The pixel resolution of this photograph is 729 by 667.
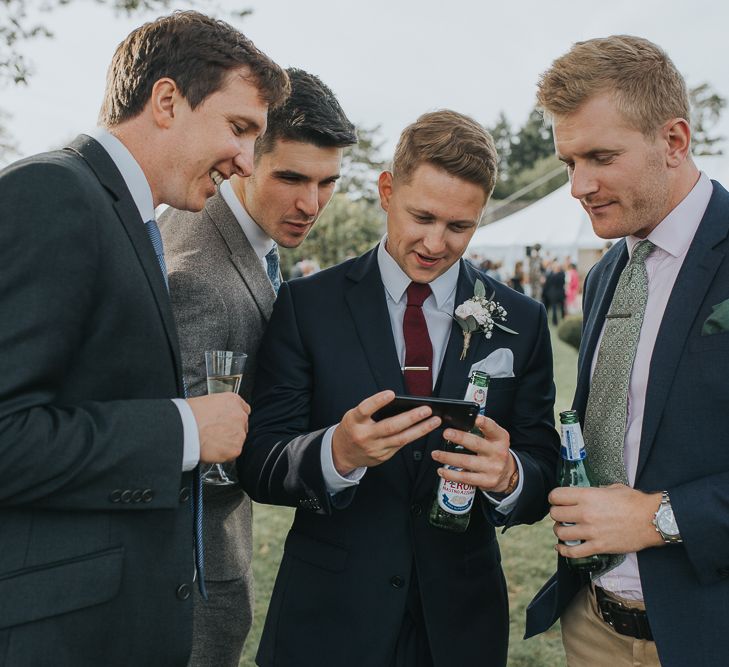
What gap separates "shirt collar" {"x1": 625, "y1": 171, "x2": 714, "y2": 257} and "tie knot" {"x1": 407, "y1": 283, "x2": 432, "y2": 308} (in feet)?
2.79

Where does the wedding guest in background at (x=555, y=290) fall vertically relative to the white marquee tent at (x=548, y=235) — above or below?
below

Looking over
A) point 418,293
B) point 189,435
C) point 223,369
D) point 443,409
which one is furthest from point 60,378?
point 418,293

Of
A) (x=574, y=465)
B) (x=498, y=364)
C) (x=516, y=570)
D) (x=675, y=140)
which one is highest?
(x=675, y=140)

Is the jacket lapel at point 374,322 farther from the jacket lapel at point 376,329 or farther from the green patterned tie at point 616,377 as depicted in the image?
the green patterned tie at point 616,377

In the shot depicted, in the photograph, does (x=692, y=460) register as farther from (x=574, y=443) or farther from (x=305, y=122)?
(x=305, y=122)

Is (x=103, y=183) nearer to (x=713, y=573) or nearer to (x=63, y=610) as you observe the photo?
(x=63, y=610)

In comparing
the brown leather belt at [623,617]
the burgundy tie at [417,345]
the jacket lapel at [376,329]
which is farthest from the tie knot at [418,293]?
the brown leather belt at [623,617]

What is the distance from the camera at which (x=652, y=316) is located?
2512mm

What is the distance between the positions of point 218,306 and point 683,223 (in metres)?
1.76

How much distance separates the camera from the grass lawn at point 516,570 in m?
5.15

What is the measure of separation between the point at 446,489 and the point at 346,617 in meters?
0.60

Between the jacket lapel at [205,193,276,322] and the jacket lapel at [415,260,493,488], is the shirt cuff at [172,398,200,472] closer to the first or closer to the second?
the jacket lapel at [415,260,493,488]

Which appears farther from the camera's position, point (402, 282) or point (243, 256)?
point (243, 256)

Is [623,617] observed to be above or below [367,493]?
below
